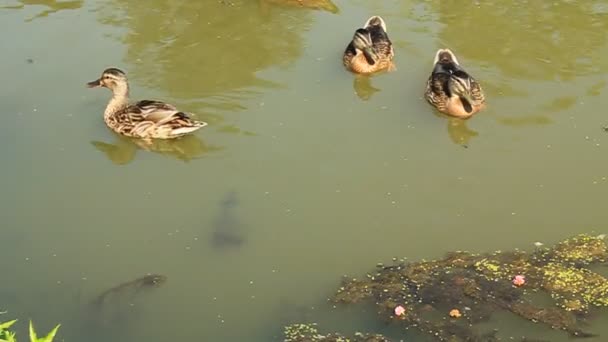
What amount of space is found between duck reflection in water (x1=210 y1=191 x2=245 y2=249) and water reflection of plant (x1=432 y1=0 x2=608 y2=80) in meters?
4.36

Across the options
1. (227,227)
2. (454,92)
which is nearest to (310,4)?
(454,92)

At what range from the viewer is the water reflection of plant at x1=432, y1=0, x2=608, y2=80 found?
10.2 m

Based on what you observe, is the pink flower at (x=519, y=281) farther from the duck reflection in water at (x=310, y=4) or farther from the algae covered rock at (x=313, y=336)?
the duck reflection in water at (x=310, y=4)

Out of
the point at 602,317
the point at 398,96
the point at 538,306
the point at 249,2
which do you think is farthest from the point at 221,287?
the point at 249,2

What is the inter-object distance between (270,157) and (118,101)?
6.66ft

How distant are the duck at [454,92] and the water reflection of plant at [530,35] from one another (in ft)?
3.22

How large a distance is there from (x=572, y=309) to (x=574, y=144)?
280 centimetres

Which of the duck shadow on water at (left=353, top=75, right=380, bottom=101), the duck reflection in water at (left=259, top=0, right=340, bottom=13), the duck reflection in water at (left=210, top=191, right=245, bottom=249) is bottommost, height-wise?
the duck reflection in water at (left=210, top=191, right=245, bottom=249)

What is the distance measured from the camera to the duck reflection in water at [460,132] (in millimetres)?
8875

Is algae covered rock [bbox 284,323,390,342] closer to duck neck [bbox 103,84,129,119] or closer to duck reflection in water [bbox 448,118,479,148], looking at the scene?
duck reflection in water [bbox 448,118,479,148]

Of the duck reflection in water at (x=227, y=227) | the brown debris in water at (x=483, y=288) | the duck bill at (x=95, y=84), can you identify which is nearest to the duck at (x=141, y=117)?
the duck bill at (x=95, y=84)

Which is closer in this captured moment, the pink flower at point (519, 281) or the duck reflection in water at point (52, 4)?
the pink flower at point (519, 281)

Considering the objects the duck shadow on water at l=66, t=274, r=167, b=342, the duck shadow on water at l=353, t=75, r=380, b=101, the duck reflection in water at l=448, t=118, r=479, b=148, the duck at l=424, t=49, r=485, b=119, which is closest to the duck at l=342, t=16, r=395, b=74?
the duck shadow on water at l=353, t=75, r=380, b=101

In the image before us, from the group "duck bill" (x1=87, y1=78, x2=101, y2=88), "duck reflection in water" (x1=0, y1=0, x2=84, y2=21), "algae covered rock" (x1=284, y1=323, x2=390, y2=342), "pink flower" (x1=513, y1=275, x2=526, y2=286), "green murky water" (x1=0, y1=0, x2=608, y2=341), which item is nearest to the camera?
"algae covered rock" (x1=284, y1=323, x2=390, y2=342)
